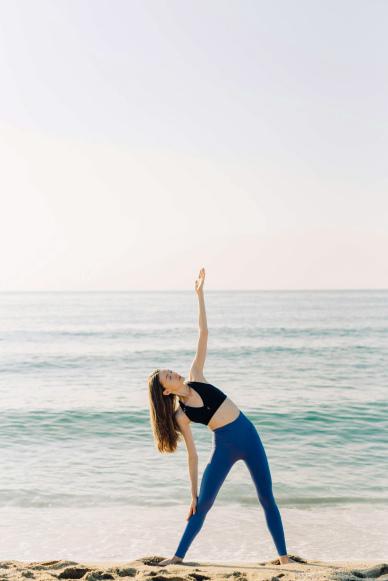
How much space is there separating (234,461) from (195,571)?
2.98ft

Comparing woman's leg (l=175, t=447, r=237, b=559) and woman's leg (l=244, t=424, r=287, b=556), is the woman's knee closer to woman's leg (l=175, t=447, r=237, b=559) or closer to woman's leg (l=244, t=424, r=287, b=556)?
woman's leg (l=244, t=424, r=287, b=556)

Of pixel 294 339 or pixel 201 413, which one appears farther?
pixel 294 339

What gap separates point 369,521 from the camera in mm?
7770

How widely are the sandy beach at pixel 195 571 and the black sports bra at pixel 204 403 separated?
1.19 metres

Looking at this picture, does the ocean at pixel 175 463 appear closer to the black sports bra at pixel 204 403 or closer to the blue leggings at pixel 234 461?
the blue leggings at pixel 234 461

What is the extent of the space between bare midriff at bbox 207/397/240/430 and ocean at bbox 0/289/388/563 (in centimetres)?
187

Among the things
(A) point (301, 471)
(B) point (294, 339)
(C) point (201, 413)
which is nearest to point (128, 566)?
(C) point (201, 413)

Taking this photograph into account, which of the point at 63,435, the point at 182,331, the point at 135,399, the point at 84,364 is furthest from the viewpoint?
the point at 182,331

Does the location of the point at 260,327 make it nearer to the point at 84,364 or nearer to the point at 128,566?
the point at 84,364

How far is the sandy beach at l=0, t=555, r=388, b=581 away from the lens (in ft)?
16.6

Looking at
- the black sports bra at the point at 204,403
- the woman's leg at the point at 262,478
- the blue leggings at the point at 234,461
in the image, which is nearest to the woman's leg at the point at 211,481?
the blue leggings at the point at 234,461

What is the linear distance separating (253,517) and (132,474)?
2.63 metres

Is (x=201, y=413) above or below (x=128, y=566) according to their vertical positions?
above

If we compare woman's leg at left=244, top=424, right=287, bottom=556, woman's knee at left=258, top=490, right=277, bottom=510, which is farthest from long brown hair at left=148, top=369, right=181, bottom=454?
woman's knee at left=258, top=490, right=277, bottom=510
